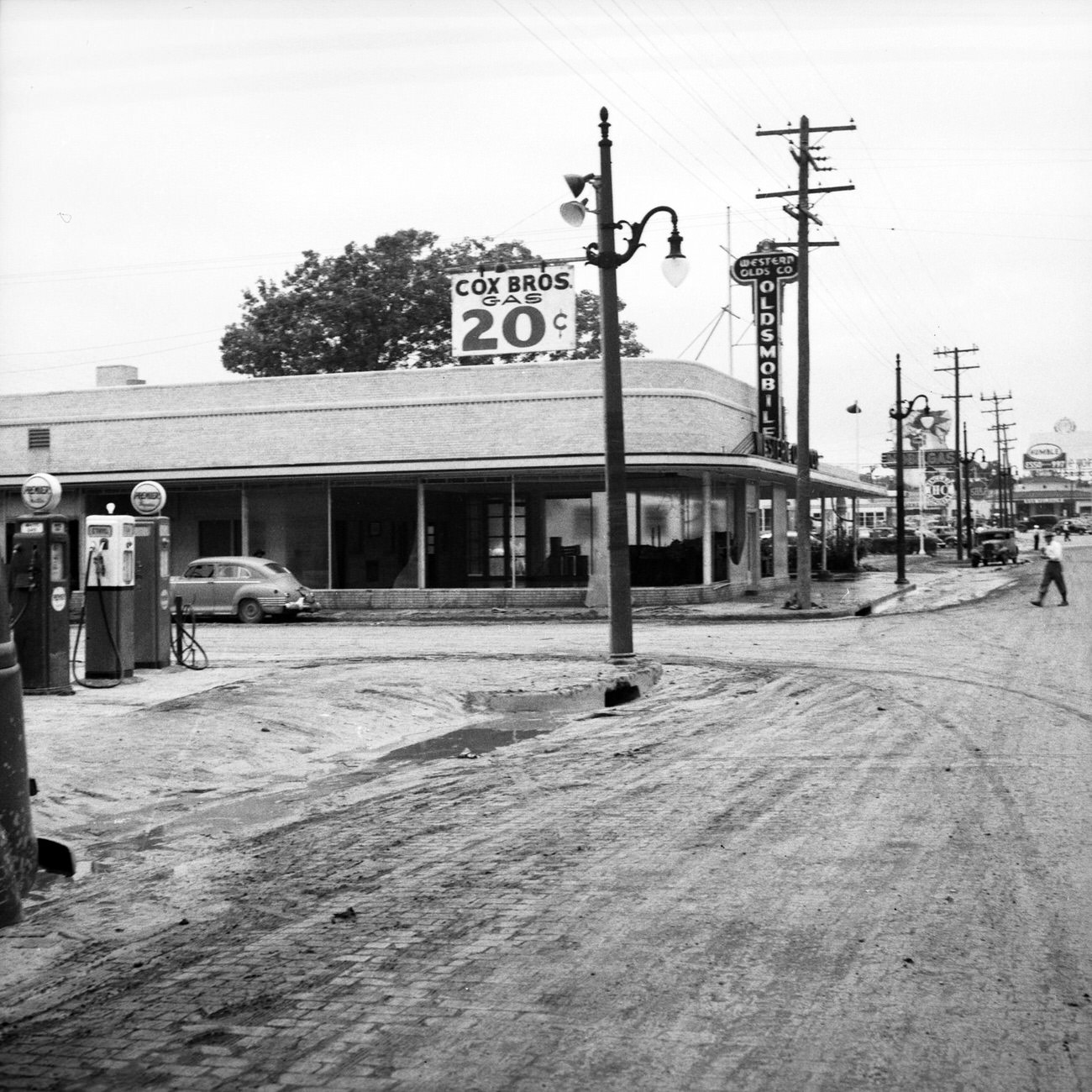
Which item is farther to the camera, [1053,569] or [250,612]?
[250,612]

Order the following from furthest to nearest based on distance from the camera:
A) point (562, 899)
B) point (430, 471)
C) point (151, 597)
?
point (430, 471) < point (151, 597) < point (562, 899)

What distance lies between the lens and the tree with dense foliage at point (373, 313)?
170ft

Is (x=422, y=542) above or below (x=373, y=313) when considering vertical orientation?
below

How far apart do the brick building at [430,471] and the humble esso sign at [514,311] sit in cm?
81

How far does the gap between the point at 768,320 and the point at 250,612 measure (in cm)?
1602

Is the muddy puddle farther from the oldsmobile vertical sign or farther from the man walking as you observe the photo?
the oldsmobile vertical sign

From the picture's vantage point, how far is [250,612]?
29.8m

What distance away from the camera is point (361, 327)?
52000 millimetres

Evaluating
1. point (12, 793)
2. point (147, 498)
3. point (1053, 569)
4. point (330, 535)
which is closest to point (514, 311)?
point (330, 535)

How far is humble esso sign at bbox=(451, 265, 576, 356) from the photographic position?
31.9m

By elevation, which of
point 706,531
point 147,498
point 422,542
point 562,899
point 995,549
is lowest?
point 562,899

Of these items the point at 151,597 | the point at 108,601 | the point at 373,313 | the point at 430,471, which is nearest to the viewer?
the point at 108,601

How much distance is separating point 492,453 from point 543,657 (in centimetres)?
1315

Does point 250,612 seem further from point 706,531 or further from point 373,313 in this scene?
point 373,313
